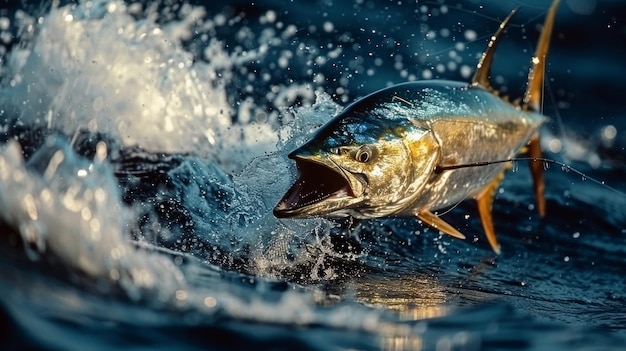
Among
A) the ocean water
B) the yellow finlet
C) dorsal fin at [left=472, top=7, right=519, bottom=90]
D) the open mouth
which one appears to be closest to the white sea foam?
the ocean water

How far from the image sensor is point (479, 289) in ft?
11.5

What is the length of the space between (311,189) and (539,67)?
165 cm

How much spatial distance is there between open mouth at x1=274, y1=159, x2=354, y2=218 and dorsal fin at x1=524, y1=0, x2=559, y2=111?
1338 millimetres

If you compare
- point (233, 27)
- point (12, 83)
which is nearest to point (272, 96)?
point (233, 27)

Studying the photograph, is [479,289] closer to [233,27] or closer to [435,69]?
[435,69]

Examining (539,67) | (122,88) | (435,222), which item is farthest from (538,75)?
(122,88)

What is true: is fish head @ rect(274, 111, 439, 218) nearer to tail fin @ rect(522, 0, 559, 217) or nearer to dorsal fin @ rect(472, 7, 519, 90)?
dorsal fin @ rect(472, 7, 519, 90)

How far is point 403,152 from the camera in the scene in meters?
3.08

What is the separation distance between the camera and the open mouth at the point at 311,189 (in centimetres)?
289

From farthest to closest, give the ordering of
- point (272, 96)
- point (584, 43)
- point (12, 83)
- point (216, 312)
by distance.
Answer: point (584, 43) < point (272, 96) < point (12, 83) < point (216, 312)

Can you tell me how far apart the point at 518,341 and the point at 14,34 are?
3705 mm

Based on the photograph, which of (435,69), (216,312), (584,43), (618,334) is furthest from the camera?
(584,43)

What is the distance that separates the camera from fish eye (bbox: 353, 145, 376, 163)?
2.98 metres

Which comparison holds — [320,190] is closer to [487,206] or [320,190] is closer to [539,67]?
[487,206]
